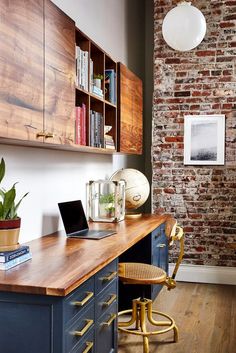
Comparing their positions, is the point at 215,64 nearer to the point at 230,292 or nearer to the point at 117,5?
the point at 117,5

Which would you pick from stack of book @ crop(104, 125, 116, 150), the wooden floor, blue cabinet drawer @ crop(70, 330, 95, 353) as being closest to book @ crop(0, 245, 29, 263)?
blue cabinet drawer @ crop(70, 330, 95, 353)

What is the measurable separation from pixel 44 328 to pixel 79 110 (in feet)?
4.91

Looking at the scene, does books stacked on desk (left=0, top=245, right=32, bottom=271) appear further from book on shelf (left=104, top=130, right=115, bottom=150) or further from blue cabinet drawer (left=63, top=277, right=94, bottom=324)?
book on shelf (left=104, top=130, right=115, bottom=150)

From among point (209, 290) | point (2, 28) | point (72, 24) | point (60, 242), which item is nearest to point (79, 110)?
point (72, 24)

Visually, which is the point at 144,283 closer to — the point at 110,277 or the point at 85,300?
the point at 110,277

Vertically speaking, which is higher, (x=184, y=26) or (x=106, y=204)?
(x=184, y=26)

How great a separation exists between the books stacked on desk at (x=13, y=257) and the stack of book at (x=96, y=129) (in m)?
1.10

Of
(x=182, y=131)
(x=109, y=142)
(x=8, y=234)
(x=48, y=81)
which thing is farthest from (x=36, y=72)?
(x=182, y=131)

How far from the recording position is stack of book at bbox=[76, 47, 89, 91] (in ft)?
9.16

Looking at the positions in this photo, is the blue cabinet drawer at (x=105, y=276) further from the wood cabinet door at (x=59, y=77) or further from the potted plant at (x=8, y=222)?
the wood cabinet door at (x=59, y=77)

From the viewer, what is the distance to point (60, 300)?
168 cm

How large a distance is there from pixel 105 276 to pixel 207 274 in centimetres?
256

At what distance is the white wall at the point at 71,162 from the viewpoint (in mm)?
2645

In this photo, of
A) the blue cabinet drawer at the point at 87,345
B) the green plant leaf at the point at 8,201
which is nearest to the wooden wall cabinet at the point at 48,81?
the green plant leaf at the point at 8,201
